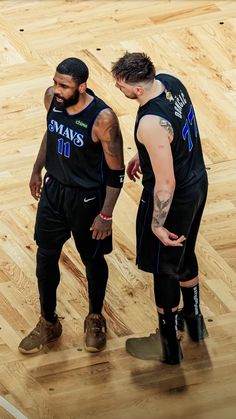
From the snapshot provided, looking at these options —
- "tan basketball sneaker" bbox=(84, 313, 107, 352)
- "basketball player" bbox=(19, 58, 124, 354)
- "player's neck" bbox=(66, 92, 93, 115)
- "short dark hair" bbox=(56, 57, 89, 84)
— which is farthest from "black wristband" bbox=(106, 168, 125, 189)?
"tan basketball sneaker" bbox=(84, 313, 107, 352)

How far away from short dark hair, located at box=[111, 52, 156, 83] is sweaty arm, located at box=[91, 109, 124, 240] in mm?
181

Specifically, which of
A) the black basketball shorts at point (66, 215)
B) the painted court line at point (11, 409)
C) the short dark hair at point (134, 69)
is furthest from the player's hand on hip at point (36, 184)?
the painted court line at point (11, 409)

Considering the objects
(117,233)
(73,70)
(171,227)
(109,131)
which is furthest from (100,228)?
(117,233)

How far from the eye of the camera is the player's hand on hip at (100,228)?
4.28 metres

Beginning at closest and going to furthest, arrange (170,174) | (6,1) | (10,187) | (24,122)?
(170,174)
(10,187)
(24,122)
(6,1)

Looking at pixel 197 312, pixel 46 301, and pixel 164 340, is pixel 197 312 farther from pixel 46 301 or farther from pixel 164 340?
pixel 46 301

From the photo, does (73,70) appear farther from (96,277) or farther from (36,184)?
(96,277)

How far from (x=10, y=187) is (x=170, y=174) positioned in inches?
62.5

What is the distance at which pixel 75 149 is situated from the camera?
4.16m

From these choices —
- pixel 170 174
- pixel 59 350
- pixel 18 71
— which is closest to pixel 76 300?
pixel 59 350

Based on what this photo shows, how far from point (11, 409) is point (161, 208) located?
0.88m

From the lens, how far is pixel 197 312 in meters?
4.59

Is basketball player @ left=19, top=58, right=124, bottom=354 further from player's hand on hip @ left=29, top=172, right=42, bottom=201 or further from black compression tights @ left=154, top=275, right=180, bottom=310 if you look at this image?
black compression tights @ left=154, top=275, right=180, bottom=310

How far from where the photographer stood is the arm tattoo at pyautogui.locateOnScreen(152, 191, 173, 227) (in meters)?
4.03
